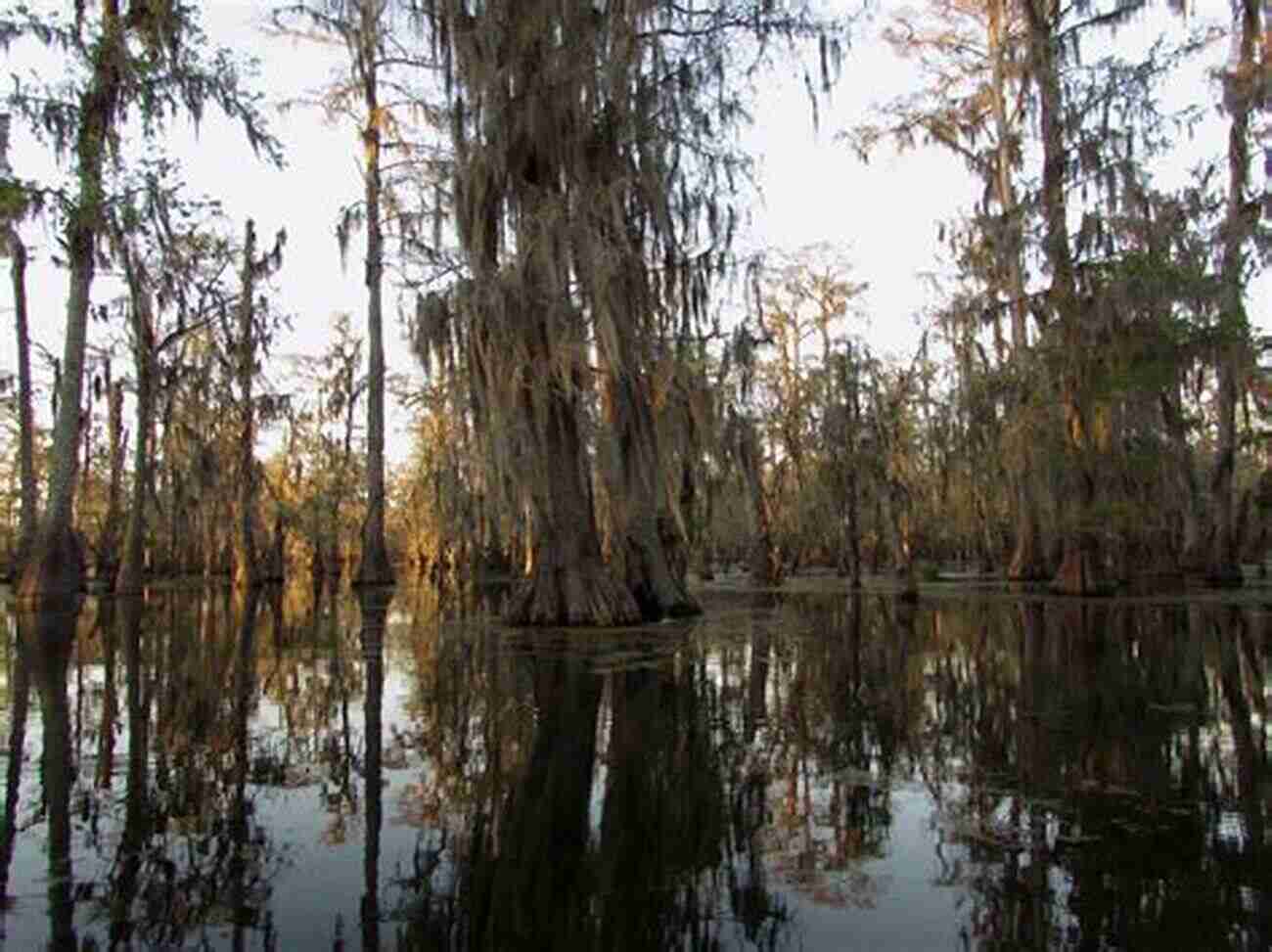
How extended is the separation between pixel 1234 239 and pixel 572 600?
1751 centimetres

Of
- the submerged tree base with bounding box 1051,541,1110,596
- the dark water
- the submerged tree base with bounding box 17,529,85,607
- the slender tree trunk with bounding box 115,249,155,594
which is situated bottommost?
the dark water

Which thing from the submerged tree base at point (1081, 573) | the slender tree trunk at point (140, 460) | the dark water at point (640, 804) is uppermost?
the slender tree trunk at point (140, 460)

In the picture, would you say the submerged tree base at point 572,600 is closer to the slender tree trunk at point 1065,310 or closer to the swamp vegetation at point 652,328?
the swamp vegetation at point 652,328

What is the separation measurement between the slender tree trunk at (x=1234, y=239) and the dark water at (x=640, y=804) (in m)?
14.8

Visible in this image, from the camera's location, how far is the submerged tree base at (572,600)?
13.0 metres

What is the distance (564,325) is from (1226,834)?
933 centimetres

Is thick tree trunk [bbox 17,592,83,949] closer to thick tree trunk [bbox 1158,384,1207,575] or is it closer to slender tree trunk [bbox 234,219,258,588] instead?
slender tree trunk [bbox 234,219,258,588]

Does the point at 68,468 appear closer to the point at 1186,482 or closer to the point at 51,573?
the point at 51,573

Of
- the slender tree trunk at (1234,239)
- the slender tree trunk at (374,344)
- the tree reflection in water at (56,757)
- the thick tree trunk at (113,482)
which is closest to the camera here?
the tree reflection in water at (56,757)

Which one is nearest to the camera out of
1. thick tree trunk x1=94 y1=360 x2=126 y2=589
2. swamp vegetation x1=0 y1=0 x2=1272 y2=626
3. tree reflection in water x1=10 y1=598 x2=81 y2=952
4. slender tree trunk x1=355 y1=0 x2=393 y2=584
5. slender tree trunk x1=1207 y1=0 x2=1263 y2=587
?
tree reflection in water x1=10 y1=598 x2=81 y2=952

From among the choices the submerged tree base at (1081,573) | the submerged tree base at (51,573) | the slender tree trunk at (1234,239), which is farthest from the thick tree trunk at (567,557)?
the slender tree trunk at (1234,239)

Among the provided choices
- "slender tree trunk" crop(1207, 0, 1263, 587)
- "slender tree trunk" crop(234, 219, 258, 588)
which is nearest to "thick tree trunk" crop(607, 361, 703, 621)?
"slender tree trunk" crop(1207, 0, 1263, 587)

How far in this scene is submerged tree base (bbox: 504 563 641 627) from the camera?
1302cm

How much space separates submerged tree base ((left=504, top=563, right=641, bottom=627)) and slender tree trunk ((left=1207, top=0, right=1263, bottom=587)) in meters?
14.4
